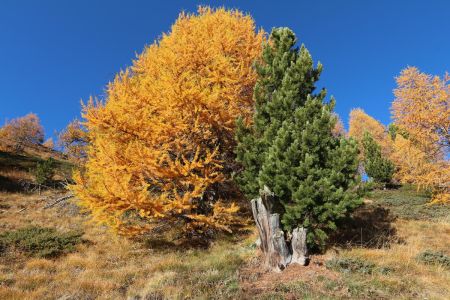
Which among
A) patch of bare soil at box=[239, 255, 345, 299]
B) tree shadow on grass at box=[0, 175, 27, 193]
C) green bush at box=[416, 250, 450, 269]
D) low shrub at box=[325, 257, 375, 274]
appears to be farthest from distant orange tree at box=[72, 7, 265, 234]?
tree shadow on grass at box=[0, 175, 27, 193]

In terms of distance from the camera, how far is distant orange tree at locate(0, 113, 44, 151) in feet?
120

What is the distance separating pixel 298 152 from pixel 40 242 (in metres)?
8.47

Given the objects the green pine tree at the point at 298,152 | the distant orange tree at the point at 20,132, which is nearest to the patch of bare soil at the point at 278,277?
the green pine tree at the point at 298,152

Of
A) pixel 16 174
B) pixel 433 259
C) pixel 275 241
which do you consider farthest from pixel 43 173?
pixel 433 259

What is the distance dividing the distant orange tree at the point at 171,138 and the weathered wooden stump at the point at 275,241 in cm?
103

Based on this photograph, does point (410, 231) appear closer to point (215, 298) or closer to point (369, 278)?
point (369, 278)

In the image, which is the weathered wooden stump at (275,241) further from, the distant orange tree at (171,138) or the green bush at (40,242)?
the green bush at (40,242)

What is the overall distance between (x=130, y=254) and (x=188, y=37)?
25.4 ft

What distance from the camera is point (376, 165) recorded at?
2356 cm

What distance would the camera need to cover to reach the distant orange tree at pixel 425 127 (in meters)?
13.2

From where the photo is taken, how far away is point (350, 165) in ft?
25.6

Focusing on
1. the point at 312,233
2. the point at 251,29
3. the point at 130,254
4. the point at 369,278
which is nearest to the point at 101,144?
the point at 130,254

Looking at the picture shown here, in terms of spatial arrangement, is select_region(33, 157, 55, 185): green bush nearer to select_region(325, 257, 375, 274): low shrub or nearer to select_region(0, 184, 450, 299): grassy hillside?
select_region(0, 184, 450, 299): grassy hillside

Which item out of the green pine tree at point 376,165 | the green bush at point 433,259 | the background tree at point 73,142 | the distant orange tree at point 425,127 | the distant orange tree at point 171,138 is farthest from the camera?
the background tree at point 73,142
